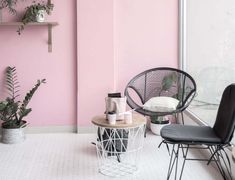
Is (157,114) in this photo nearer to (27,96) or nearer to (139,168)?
(139,168)

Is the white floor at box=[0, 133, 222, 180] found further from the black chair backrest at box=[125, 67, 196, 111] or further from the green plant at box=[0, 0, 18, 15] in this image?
the green plant at box=[0, 0, 18, 15]

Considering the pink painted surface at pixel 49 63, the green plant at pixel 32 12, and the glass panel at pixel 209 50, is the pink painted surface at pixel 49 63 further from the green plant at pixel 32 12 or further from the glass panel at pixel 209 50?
the glass panel at pixel 209 50

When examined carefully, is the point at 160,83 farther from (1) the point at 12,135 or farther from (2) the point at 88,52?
(1) the point at 12,135

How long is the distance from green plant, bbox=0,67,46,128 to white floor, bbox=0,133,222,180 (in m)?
0.26

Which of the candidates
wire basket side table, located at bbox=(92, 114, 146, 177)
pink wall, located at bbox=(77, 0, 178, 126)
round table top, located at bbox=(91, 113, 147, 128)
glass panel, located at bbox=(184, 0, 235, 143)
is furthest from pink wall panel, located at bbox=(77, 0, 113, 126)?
round table top, located at bbox=(91, 113, 147, 128)

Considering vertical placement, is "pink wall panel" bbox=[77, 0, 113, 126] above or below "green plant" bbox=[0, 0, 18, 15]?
below

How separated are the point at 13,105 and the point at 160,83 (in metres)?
1.74

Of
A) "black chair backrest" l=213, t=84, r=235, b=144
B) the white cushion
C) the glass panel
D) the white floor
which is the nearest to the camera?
"black chair backrest" l=213, t=84, r=235, b=144

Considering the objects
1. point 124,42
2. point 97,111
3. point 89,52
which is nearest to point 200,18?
point 124,42

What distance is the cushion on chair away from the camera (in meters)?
2.36

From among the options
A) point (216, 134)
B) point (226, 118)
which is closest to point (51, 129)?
point (216, 134)

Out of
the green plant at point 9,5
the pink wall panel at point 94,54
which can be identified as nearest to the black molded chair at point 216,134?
the pink wall panel at point 94,54

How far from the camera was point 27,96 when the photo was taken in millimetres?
3793

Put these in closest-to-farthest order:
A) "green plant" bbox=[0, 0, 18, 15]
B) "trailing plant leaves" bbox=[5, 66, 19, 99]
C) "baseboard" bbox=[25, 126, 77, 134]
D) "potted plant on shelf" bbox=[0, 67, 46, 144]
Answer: "potted plant on shelf" bbox=[0, 67, 46, 144] → "green plant" bbox=[0, 0, 18, 15] → "trailing plant leaves" bbox=[5, 66, 19, 99] → "baseboard" bbox=[25, 126, 77, 134]
